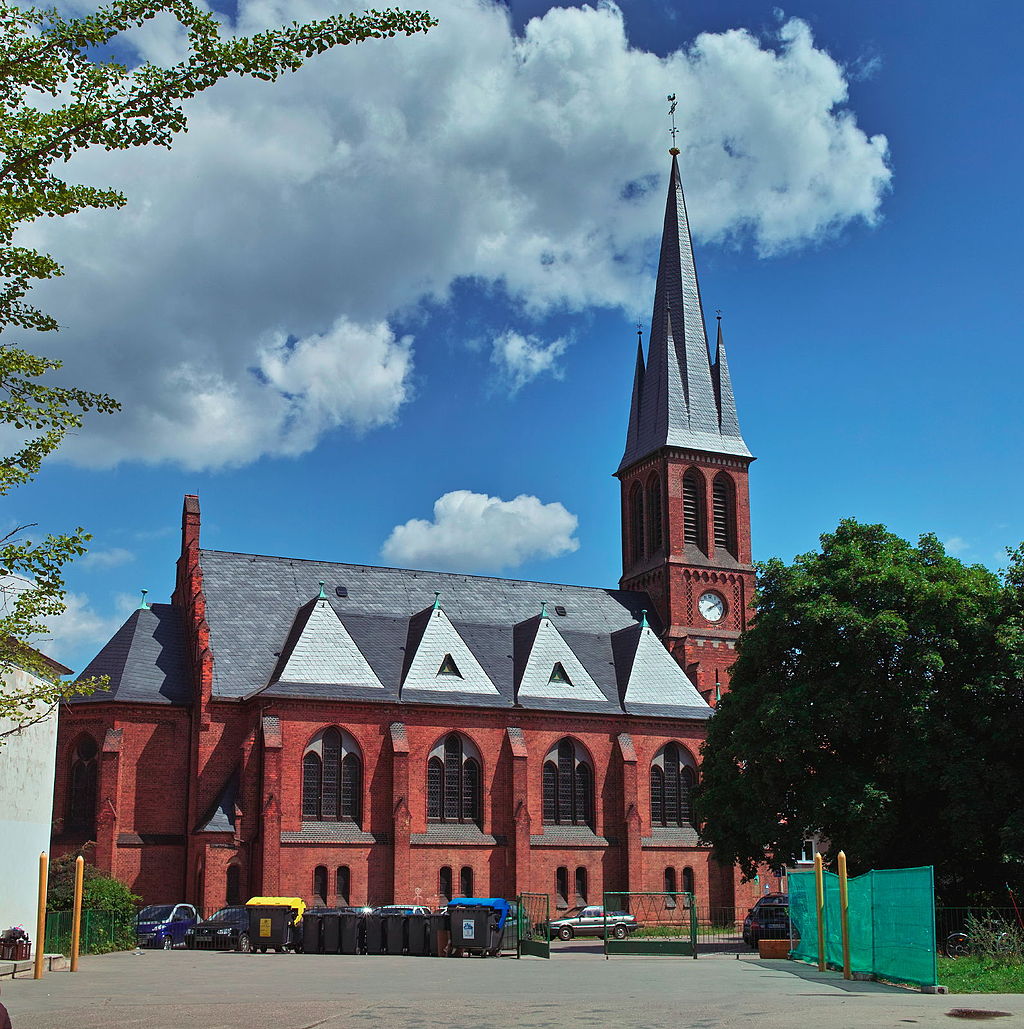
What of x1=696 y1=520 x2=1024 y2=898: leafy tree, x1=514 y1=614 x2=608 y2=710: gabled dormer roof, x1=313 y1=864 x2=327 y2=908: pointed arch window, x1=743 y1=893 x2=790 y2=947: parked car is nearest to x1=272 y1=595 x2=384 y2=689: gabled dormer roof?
x1=514 y1=614 x2=608 y2=710: gabled dormer roof

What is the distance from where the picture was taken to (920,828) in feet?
126

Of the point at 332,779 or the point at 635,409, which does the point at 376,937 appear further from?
the point at 635,409

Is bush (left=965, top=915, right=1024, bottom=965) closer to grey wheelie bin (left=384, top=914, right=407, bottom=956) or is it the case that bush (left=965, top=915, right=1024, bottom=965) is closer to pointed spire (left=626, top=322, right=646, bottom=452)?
grey wheelie bin (left=384, top=914, right=407, bottom=956)

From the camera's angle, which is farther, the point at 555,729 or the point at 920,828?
the point at 555,729

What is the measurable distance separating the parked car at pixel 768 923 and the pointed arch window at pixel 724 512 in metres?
28.6

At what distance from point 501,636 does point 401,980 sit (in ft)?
116

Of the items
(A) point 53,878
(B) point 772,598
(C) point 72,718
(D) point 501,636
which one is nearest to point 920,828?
(B) point 772,598

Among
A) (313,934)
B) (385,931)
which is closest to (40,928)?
(313,934)

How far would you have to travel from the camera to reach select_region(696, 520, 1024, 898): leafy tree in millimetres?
36031

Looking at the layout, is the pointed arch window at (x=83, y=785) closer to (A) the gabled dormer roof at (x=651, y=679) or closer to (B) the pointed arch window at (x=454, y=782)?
(B) the pointed arch window at (x=454, y=782)

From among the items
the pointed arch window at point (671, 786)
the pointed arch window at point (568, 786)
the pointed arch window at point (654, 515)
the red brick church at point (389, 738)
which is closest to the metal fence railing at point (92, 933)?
the red brick church at point (389, 738)

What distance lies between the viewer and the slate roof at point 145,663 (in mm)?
51625

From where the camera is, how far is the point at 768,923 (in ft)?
130

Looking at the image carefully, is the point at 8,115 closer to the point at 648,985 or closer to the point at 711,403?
the point at 648,985
